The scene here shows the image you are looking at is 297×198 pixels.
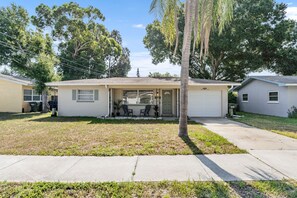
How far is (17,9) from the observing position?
2348cm

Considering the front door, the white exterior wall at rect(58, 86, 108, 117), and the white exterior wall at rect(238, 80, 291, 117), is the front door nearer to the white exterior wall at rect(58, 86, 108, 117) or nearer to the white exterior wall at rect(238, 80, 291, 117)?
the white exterior wall at rect(58, 86, 108, 117)

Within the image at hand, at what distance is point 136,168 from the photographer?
452 centimetres

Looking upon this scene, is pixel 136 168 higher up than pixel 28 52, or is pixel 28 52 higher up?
pixel 28 52

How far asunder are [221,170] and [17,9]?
94.7 ft

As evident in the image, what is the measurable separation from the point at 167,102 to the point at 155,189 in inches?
476

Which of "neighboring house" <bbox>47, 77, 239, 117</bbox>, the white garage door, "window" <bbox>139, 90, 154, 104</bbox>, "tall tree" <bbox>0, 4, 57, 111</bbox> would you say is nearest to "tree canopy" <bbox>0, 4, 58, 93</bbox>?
"tall tree" <bbox>0, 4, 57, 111</bbox>

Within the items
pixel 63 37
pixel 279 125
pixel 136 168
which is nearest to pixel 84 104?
pixel 136 168

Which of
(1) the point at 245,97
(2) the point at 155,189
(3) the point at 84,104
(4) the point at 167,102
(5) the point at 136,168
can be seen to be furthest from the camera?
(1) the point at 245,97

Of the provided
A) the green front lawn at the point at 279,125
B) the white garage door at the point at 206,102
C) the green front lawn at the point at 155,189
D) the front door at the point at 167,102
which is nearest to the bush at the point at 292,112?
the green front lawn at the point at 279,125

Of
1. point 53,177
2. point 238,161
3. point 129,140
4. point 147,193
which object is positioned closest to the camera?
point 147,193

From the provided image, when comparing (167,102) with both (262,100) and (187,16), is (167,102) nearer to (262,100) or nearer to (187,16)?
(187,16)

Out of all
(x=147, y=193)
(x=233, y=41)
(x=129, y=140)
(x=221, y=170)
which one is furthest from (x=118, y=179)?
(x=233, y=41)

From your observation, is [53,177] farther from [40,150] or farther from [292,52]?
[292,52]

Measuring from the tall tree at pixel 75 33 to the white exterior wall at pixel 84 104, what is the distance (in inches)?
616
